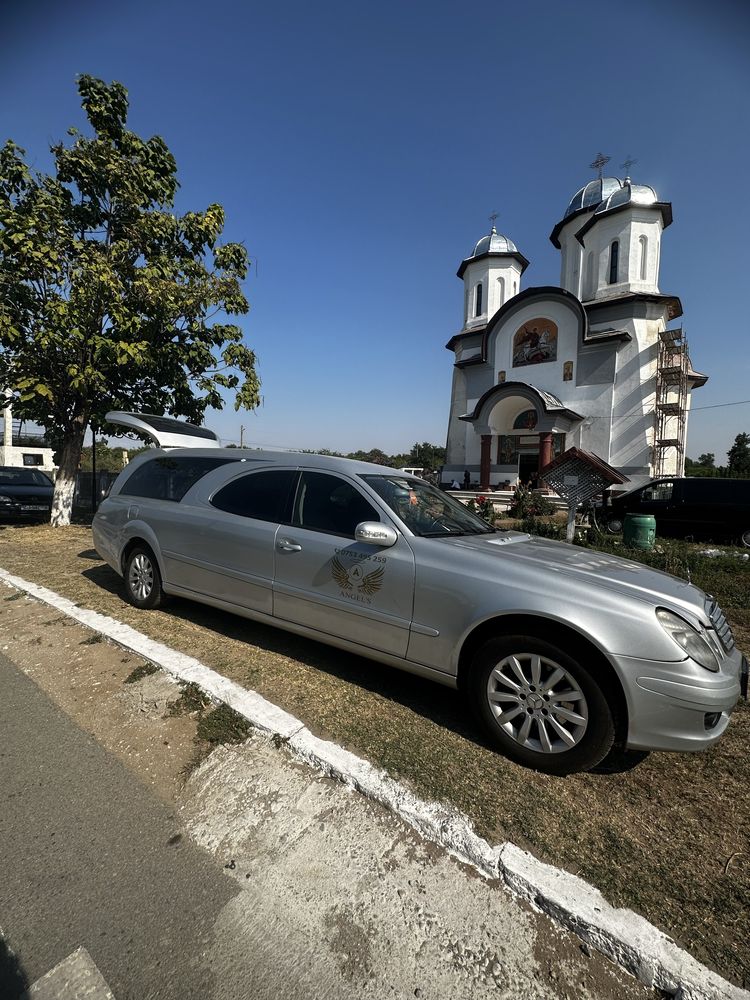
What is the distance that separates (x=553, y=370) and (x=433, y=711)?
24808 millimetres

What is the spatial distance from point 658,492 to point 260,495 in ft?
40.0

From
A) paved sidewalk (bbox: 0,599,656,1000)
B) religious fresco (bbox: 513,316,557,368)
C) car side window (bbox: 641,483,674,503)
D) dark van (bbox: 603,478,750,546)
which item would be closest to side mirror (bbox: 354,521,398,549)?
paved sidewalk (bbox: 0,599,656,1000)

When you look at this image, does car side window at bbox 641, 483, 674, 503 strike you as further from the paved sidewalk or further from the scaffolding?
the paved sidewalk

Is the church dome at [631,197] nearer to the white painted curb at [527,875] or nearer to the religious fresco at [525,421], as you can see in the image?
the religious fresco at [525,421]

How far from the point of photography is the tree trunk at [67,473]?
10359mm

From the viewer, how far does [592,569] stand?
2.71 m

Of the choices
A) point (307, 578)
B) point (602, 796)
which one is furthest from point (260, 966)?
point (307, 578)

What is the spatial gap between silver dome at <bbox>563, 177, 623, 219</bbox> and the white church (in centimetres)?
29

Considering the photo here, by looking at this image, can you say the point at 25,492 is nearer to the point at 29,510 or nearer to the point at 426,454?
the point at 29,510

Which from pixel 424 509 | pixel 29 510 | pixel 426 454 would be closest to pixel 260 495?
pixel 424 509

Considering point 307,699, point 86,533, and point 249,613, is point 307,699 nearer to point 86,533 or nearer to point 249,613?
point 249,613

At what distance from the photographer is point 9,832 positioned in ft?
6.28

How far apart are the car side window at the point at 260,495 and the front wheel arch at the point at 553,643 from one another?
1.74 metres

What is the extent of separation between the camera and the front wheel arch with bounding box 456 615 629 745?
7.46 feet
